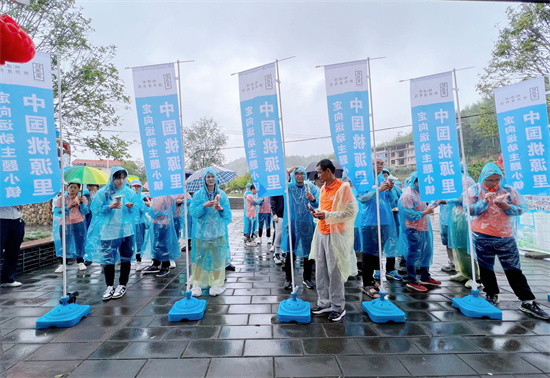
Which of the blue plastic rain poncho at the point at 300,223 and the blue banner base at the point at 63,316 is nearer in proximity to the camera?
the blue banner base at the point at 63,316

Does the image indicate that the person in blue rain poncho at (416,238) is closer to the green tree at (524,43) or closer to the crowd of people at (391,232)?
the crowd of people at (391,232)

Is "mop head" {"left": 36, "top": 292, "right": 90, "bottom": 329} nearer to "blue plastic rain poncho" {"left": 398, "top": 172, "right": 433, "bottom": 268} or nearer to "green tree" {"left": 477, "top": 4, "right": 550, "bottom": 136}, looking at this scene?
"blue plastic rain poncho" {"left": 398, "top": 172, "right": 433, "bottom": 268}

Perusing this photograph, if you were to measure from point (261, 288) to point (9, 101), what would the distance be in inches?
141

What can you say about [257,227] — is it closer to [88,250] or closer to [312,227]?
[312,227]

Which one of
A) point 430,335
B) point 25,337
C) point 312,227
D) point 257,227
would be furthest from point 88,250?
point 257,227

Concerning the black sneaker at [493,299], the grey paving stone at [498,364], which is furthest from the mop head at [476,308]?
the grey paving stone at [498,364]

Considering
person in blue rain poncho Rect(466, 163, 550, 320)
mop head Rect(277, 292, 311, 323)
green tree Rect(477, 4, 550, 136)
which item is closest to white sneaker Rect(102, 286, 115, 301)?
mop head Rect(277, 292, 311, 323)

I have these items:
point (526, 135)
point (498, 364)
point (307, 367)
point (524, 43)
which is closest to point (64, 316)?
point (307, 367)

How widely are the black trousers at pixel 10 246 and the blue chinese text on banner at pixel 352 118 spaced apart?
192 inches

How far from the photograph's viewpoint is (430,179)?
11.4 ft

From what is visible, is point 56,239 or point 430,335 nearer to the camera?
point 430,335

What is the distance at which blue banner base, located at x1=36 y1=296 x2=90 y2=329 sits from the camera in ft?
9.39

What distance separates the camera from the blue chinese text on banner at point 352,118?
3.21 meters

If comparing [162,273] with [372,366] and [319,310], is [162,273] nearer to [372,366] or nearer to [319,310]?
[319,310]
